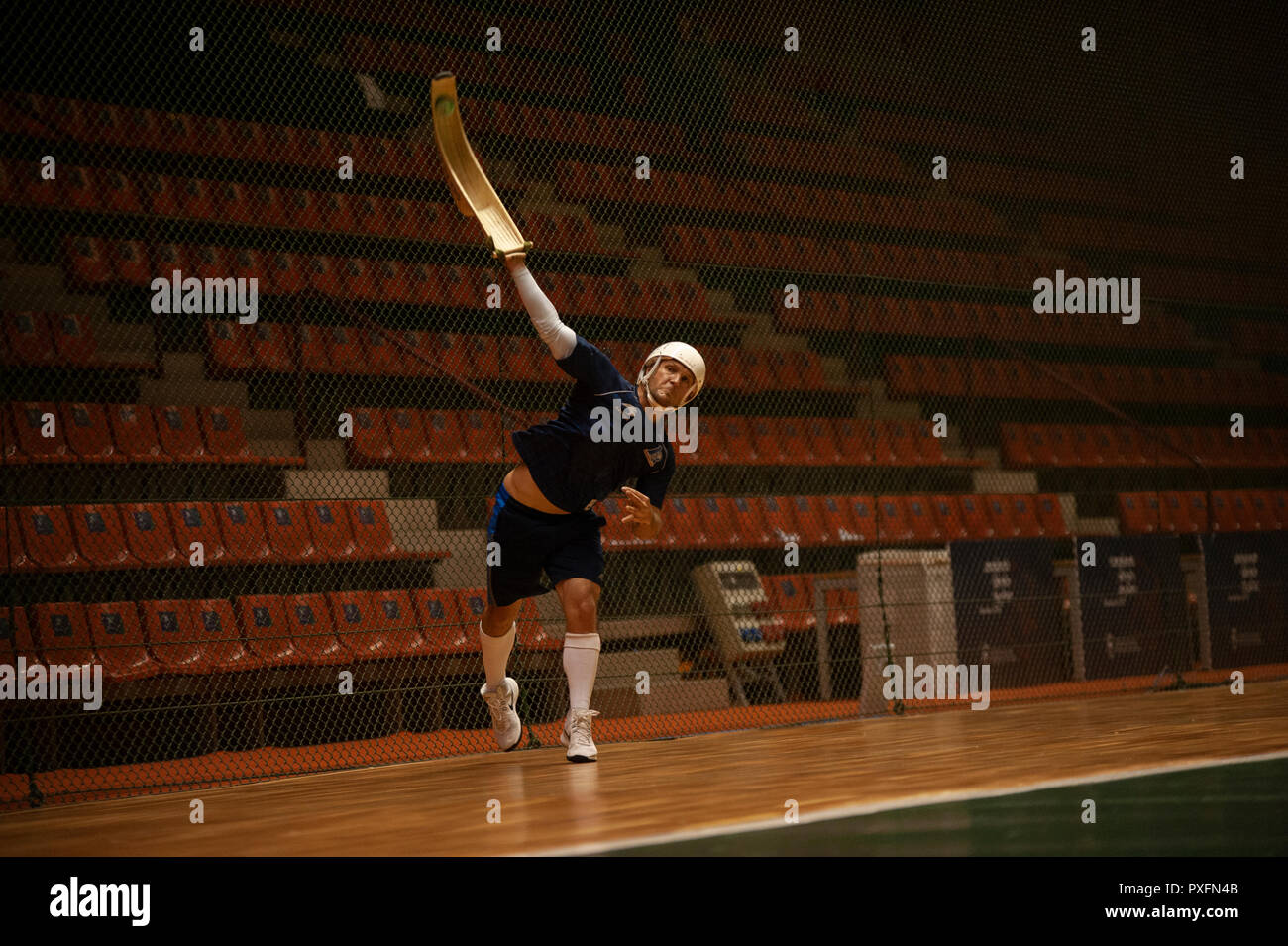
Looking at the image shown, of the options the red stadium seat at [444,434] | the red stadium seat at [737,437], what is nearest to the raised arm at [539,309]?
the red stadium seat at [444,434]

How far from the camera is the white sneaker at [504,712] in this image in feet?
17.1

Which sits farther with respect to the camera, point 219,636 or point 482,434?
point 482,434

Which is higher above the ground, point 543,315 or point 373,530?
point 543,315

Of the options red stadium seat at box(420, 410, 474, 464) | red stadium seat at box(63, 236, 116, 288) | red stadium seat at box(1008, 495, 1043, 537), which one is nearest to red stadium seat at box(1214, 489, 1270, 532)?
red stadium seat at box(1008, 495, 1043, 537)

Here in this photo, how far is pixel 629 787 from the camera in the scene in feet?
12.5

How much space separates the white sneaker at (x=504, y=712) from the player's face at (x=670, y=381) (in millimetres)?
1280

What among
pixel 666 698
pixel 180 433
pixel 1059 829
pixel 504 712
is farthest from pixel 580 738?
pixel 180 433

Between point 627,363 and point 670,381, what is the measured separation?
3942 mm

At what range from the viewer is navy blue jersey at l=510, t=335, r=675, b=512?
4.81 metres

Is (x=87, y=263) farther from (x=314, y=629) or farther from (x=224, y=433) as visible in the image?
(x=314, y=629)

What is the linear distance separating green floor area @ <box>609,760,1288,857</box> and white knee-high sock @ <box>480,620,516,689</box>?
7.56ft

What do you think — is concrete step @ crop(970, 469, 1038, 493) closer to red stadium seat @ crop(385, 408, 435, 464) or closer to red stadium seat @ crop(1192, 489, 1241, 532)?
red stadium seat @ crop(1192, 489, 1241, 532)

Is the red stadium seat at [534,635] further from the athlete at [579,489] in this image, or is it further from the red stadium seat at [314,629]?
the athlete at [579,489]

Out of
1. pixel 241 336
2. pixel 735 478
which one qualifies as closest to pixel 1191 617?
pixel 735 478
